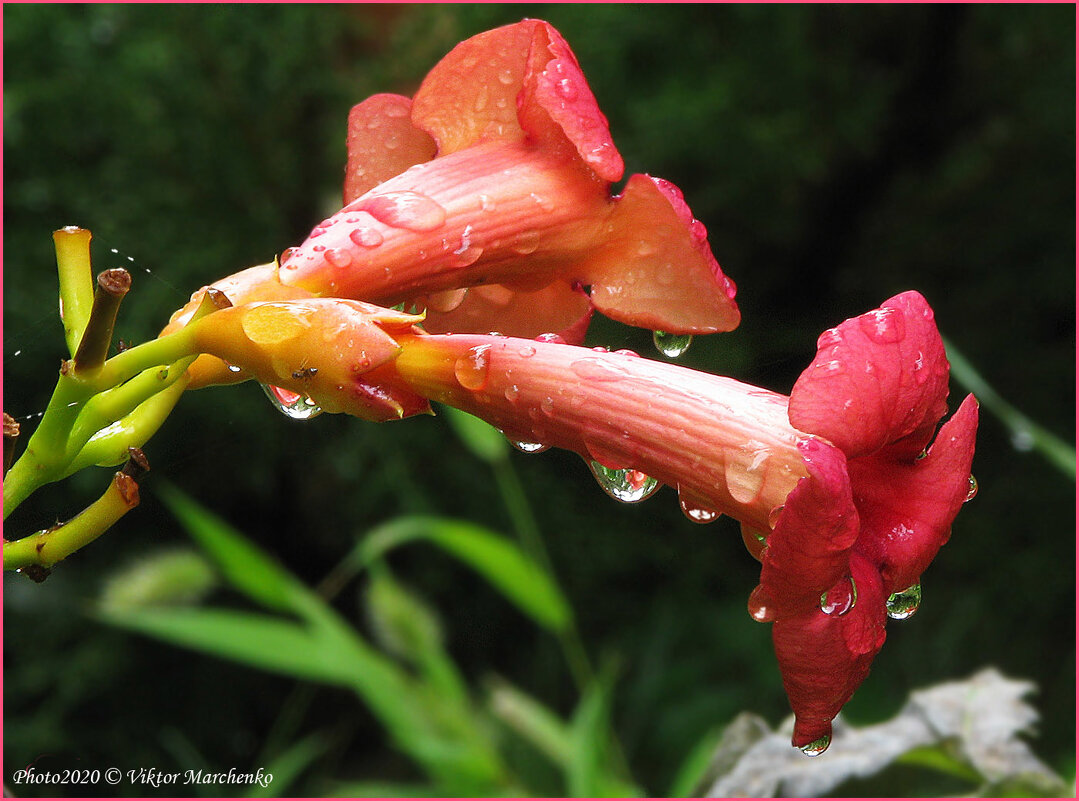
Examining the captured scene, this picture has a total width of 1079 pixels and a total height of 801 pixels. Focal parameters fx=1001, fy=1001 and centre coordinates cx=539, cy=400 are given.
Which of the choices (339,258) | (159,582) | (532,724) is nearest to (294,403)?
(339,258)

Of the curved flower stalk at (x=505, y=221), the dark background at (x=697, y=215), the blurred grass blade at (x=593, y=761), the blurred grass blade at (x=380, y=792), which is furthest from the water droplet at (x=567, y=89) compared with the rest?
the dark background at (x=697, y=215)

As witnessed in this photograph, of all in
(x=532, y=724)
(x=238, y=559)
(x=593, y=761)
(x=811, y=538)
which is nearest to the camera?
(x=811, y=538)

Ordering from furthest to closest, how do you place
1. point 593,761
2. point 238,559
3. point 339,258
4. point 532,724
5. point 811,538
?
point 532,724 → point 238,559 → point 593,761 → point 339,258 → point 811,538

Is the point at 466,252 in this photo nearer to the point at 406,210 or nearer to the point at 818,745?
the point at 406,210

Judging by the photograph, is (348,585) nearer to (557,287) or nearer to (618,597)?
(618,597)

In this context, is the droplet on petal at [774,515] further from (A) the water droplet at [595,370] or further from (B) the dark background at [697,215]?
(B) the dark background at [697,215]

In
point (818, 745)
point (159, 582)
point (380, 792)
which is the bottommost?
point (380, 792)

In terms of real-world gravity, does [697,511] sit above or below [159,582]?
above

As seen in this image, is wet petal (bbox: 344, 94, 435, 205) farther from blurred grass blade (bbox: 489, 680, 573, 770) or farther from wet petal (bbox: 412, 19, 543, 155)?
blurred grass blade (bbox: 489, 680, 573, 770)
